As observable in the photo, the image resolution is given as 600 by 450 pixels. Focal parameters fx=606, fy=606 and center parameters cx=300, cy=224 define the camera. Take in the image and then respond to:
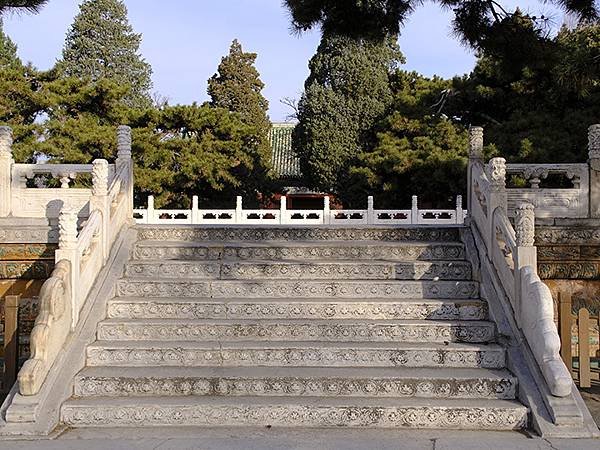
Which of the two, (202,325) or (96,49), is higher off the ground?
(96,49)

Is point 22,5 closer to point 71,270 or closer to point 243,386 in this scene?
point 71,270

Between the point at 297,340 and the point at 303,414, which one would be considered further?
the point at 297,340

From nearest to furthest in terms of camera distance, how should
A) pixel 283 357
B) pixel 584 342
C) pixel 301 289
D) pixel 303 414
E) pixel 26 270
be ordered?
1. pixel 303 414
2. pixel 283 357
3. pixel 584 342
4. pixel 301 289
5. pixel 26 270

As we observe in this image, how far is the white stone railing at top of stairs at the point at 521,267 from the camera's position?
13.0ft

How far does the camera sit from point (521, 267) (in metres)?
A: 4.49

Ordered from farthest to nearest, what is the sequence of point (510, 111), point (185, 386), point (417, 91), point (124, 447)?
1. point (417, 91)
2. point (510, 111)
3. point (185, 386)
4. point (124, 447)

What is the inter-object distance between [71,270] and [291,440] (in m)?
2.09

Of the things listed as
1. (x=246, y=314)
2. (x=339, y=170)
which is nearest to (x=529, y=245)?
(x=246, y=314)

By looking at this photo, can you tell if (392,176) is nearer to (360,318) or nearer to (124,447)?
(360,318)

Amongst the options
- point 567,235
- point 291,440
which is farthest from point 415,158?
point 291,440

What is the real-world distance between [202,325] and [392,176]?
12.7 metres

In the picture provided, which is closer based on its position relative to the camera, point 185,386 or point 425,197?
point 185,386

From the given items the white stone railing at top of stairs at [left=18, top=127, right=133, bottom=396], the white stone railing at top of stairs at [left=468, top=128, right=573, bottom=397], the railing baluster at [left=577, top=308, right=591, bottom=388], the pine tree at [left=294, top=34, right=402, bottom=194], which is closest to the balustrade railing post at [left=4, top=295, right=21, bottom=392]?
the white stone railing at top of stairs at [left=18, top=127, right=133, bottom=396]

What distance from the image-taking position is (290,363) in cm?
448
